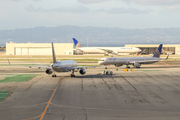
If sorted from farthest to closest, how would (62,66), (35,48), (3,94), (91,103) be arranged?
(35,48), (62,66), (3,94), (91,103)

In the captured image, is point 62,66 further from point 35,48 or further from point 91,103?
point 35,48

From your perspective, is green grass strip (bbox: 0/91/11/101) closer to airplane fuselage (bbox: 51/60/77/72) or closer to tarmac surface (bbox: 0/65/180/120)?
tarmac surface (bbox: 0/65/180/120)

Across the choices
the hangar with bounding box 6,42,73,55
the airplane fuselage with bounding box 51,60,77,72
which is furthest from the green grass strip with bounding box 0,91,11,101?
the hangar with bounding box 6,42,73,55

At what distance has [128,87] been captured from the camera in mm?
41594

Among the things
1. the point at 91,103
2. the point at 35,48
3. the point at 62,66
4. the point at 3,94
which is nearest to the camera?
the point at 91,103

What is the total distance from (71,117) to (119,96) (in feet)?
38.6

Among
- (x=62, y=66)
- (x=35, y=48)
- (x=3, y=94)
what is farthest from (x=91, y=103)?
(x=35, y=48)

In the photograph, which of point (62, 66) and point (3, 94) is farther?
point (62, 66)

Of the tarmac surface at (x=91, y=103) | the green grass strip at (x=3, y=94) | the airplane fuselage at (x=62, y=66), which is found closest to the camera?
the tarmac surface at (x=91, y=103)

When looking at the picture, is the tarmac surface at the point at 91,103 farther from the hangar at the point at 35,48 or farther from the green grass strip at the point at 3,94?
the hangar at the point at 35,48

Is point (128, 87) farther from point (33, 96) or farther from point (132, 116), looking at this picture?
point (132, 116)

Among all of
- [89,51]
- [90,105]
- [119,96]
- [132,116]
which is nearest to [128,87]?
[119,96]

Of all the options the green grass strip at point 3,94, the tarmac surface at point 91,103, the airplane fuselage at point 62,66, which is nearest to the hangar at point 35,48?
the airplane fuselage at point 62,66

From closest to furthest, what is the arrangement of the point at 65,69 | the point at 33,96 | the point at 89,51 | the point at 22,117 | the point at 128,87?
the point at 22,117
the point at 33,96
the point at 128,87
the point at 65,69
the point at 89,51
